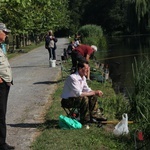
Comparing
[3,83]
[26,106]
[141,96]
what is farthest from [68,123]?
[26,106]

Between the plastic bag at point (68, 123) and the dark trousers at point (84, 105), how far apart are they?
0.91ft

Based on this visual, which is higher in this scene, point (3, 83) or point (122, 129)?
point (3, 83)

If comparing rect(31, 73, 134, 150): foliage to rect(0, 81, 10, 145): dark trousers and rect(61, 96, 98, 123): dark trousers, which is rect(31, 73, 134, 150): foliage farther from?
rect(0, 81, 10, 145): dark trousers

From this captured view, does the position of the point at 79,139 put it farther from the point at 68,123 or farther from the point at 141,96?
the point at 141,96

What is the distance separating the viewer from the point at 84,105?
7.38 meters

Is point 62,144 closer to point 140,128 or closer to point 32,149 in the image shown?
point 32,149

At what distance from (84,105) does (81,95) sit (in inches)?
9.4

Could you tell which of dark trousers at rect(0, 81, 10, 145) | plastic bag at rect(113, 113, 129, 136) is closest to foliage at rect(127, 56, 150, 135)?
plastic bag at rect(113, 113, 129, 136)

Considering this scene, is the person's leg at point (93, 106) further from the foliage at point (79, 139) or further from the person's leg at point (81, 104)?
the foliage at point (79, 139)

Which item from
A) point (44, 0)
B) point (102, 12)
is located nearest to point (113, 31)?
point (102, 12)

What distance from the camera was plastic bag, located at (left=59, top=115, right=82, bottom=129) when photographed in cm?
720

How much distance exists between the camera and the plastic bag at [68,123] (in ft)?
23.6

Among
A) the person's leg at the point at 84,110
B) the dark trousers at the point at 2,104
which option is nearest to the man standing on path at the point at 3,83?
the dark trousers at the point at 2,104

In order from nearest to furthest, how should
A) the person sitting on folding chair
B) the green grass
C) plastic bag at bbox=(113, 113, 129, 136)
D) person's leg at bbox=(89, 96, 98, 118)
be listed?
the green grass, plastic bag at bbox=(113, 113, 129, 136), the person sitting on folding chair, person's leg at bbox=(89, 96, 98, 118)
